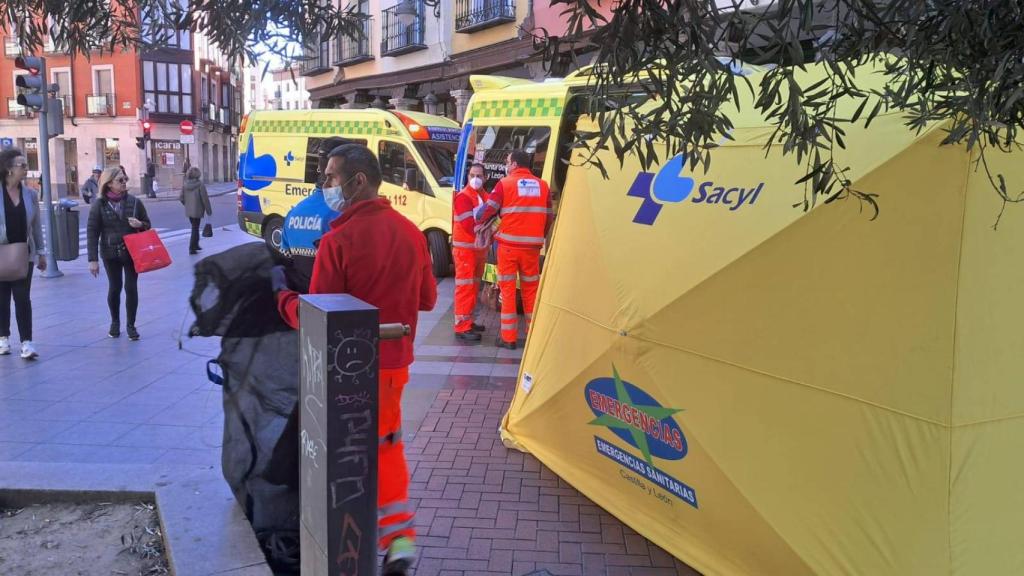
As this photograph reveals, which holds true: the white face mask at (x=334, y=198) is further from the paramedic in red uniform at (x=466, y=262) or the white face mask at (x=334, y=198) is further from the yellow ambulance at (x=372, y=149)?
the yellow ambulance at (x=372, y=149)

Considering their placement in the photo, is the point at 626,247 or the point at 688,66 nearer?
the point at 688,66

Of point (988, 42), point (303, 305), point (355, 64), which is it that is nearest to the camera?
point (988, 42)

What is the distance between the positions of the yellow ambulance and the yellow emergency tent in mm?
8428

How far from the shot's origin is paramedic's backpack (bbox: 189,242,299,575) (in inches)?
129

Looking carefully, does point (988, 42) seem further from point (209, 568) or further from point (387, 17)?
point (387, 17)

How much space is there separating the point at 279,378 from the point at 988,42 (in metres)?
2.77

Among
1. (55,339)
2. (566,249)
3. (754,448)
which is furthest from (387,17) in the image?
(754,448)

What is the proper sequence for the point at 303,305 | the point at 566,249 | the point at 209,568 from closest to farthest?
the point at 303,305 < the point at 209,568 < the point at 566,249

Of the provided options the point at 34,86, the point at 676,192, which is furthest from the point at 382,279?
the point at 34,86

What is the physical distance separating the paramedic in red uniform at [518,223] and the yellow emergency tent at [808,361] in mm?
3217

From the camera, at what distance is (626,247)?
3867 mm

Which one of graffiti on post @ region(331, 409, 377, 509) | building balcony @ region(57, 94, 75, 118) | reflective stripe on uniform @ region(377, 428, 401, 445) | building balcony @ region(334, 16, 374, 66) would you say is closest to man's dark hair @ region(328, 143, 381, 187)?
reflective stripe on uniform @ region(377, 428, 401, 445)

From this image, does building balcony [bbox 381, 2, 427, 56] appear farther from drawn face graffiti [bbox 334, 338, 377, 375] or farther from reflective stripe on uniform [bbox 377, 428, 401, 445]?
drawn face graffiti [bbox 334, 338, 377, 375]

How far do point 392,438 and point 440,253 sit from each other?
9.00 metres
